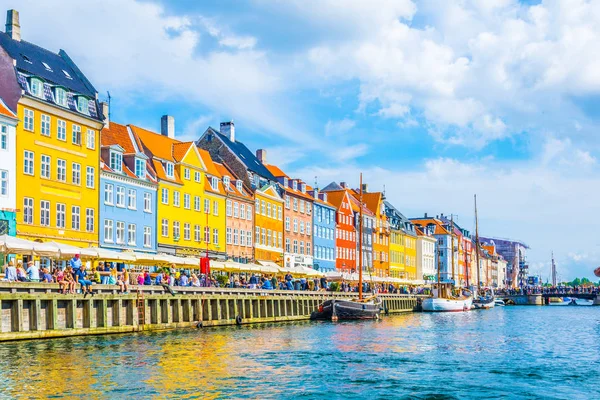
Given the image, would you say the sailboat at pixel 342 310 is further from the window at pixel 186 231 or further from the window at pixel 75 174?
the window at pixel 75 174

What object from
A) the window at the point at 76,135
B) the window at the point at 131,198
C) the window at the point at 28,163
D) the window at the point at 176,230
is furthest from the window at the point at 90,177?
the window at the point at 176,230

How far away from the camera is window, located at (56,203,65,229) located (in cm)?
5331

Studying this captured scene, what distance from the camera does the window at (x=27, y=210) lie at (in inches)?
1973

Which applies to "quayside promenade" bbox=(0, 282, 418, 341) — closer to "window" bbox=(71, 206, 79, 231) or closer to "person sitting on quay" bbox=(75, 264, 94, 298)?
"person sitting on quay" bbox=(75, 264, 94, 298)

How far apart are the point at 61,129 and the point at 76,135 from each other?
5.59 ft

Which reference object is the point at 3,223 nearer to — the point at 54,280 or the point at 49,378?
the point at 54,280

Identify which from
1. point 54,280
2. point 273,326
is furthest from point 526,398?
point 273,326

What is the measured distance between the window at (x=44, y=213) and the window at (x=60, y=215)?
964 mm

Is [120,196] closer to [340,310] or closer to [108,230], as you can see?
[108,230]

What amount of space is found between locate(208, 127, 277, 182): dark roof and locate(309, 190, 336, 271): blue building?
38.1 ft

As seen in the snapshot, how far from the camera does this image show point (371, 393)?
23625mm

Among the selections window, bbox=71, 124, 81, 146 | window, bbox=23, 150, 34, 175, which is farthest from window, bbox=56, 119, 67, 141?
window, bbox=23, 150, 34, 175

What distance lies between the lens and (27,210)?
50406 millimetres

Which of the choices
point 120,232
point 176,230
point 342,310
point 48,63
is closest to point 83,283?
point 120,232
